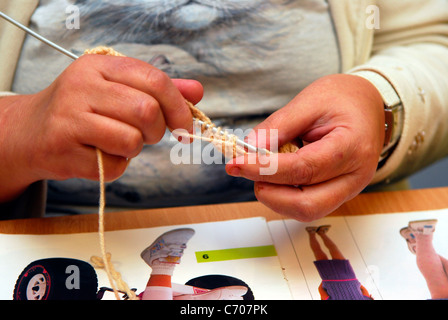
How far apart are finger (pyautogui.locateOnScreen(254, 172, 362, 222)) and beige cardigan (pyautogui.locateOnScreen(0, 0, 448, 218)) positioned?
18 centimetres

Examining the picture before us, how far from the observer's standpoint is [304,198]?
45cm

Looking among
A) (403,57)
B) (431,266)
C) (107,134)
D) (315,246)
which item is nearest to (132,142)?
(107,134)

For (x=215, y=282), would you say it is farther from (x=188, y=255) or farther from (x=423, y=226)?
(x=423, y=226)

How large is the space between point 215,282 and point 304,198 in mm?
127

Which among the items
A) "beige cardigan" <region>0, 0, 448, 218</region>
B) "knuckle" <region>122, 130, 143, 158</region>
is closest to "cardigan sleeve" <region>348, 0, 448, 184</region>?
"beige cardigan" <region>0, 0, 448, 218</region>

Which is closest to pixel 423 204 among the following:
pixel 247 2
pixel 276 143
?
pixel 276 143

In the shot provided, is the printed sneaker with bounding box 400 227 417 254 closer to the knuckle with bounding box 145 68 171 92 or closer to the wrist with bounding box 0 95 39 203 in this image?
the knuckle with bounding box 145 68 171 92

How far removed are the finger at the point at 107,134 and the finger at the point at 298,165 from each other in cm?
10

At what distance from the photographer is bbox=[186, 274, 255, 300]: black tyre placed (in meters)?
0.45

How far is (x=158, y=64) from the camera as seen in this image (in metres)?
0.63

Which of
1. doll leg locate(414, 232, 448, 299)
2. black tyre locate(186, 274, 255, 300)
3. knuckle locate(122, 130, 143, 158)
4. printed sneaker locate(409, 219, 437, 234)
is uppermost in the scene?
knuckle locate(122, 130, 143, 158)
